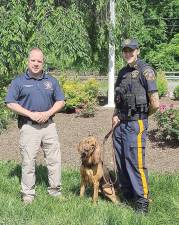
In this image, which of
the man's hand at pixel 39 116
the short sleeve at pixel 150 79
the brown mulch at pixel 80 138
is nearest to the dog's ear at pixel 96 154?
the man's hand at pixel 39 116

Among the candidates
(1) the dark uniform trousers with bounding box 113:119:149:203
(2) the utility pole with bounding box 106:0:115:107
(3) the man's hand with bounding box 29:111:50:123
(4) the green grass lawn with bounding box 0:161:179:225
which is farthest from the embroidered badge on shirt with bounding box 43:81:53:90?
(2) the utility pole with bounding box 106:0:115:107

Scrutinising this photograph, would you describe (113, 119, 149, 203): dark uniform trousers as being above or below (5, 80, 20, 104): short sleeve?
below

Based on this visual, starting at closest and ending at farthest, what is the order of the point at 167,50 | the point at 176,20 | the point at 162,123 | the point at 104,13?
the point at 162,123 < the point at 104,13 < the point at 167,50 < the point at 176,20

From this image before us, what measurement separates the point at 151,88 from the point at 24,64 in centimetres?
689

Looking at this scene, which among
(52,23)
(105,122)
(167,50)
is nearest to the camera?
(105,122)

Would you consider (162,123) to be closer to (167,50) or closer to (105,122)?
(105,122)

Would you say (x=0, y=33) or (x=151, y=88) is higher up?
(x=0, y=33)

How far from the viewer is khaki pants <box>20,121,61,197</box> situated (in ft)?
19.5

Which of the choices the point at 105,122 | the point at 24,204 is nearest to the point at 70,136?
the point at 105,122

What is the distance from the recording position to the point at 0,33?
1155 centimetres

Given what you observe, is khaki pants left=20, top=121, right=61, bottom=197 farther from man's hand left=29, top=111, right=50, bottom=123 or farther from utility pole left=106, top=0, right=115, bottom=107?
utility pole left=106, top=0, right=115, bottom=107

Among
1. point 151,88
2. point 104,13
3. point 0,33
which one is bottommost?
point 151,88

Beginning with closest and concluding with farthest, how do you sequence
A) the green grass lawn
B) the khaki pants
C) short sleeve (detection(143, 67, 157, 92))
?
the green grass lawn < short sleeve (detection(143, 67, 157, 92)) < the khaki pants

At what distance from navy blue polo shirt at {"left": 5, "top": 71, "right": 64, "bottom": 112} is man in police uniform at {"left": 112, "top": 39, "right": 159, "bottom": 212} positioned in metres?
0.87
